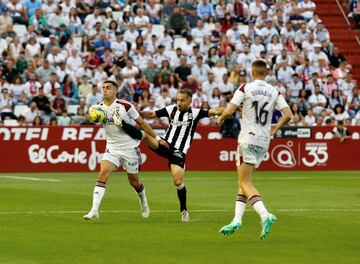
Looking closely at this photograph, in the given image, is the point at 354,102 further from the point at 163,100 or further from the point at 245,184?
the point at 245,184

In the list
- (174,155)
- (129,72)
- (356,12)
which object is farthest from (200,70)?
(174,155)

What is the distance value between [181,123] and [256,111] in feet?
12.1

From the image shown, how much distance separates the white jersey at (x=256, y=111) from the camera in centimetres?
1477

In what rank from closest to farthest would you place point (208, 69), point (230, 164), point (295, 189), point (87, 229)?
point (87, 229) → point (295, 189) → point (230, 164) → point (208, 69)

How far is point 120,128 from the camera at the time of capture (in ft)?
58.4

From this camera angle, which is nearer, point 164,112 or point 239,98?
point 239,98

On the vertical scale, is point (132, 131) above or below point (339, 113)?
above

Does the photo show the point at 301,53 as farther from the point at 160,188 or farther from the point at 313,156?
the point at 160,188

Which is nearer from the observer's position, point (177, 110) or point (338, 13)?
point (177, 110)

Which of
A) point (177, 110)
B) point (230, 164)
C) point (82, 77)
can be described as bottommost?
point (230, 164)

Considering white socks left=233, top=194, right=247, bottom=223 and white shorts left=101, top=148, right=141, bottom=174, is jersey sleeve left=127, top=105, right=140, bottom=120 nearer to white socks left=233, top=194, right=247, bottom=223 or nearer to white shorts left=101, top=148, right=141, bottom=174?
white shorts left=101, top=148, right=141, bottom=174

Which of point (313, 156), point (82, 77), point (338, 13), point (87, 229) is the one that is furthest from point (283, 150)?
point (87, 229)

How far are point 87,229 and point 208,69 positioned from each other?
21.4m

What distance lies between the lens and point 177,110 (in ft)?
60.4
